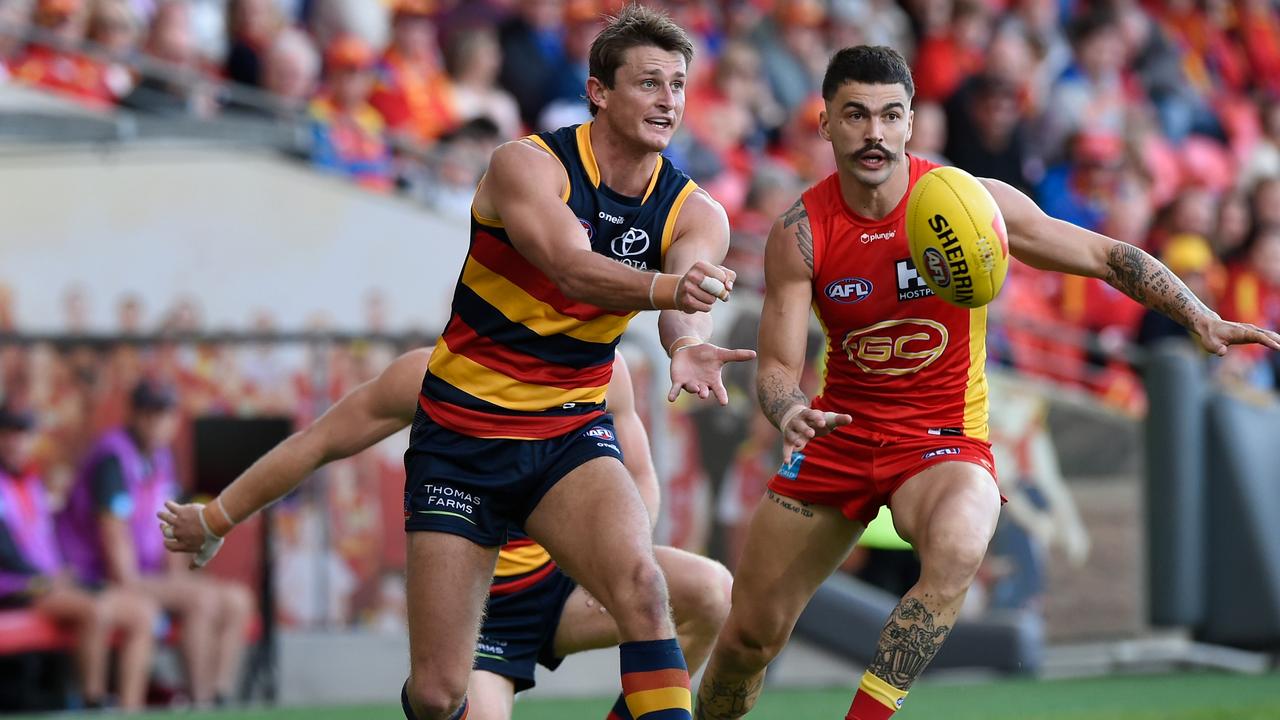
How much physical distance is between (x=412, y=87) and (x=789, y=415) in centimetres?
830

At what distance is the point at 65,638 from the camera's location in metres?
10.0

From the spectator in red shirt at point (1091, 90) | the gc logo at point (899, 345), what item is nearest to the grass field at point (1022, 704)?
the gc logo at point (899, 345)

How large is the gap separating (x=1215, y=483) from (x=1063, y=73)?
20.9 ft

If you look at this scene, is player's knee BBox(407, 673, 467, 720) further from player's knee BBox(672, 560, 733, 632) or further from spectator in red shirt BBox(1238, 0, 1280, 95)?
spectator in red shirt BBox(1238, 0, 1280, 95)

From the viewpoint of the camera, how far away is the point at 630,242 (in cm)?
594

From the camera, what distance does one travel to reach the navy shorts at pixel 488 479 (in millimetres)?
5965

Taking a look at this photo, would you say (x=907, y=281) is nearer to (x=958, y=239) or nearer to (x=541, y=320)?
(x=958, y=239)

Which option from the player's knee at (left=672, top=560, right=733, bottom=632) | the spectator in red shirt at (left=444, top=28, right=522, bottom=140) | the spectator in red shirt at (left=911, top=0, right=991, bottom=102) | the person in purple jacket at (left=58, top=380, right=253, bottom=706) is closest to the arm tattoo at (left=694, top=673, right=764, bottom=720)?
the player's knee at (left=672, top=560, right=733, bottom=632)

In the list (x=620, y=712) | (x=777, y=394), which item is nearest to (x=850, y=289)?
(x=777, y=394)

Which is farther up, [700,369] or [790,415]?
[700,369]

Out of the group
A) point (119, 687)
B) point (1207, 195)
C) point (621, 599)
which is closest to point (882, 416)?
point (621, 599)

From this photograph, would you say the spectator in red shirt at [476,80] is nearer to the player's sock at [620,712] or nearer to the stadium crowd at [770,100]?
the stadium crowd at [770,100]

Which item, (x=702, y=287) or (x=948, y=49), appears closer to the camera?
(x=702, y=287)

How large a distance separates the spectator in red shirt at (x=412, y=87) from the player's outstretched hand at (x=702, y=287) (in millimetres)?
8426
